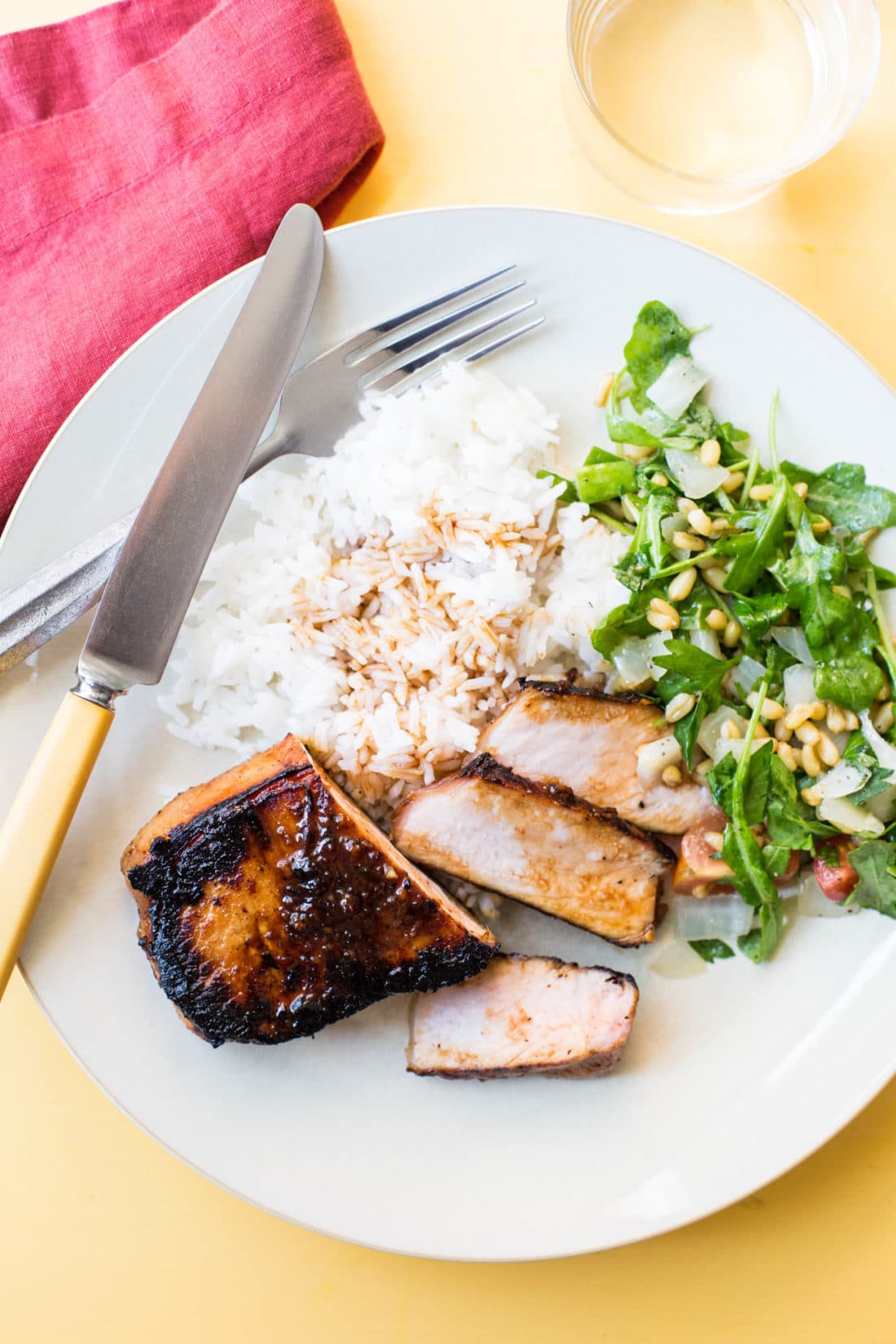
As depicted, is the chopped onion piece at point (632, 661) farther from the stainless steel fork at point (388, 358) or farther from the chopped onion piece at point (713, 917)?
the stainless steel fork at point (388, 358)

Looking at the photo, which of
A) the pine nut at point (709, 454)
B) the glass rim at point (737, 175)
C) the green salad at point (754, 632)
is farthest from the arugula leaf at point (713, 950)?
the glass rim at point (737, 175)

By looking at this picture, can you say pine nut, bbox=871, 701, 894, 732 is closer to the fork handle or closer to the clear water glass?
the clear water glass

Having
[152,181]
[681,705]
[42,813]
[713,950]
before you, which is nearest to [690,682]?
[681,705]

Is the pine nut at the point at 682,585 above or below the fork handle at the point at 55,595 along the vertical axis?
below

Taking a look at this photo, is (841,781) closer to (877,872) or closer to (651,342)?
(877,872)

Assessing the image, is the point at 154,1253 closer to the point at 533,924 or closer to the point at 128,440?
the point at 533,924

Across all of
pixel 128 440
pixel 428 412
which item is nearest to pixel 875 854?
pixel 428 412

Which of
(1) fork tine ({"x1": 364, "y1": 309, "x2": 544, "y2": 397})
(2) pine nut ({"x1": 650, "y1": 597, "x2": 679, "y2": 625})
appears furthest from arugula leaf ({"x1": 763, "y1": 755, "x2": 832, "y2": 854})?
(1) fork tine ({"x1": 364, "y1": 309, "x2": 544, "y2": 397})

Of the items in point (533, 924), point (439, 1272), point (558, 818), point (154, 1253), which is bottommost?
point (439, 1272)
